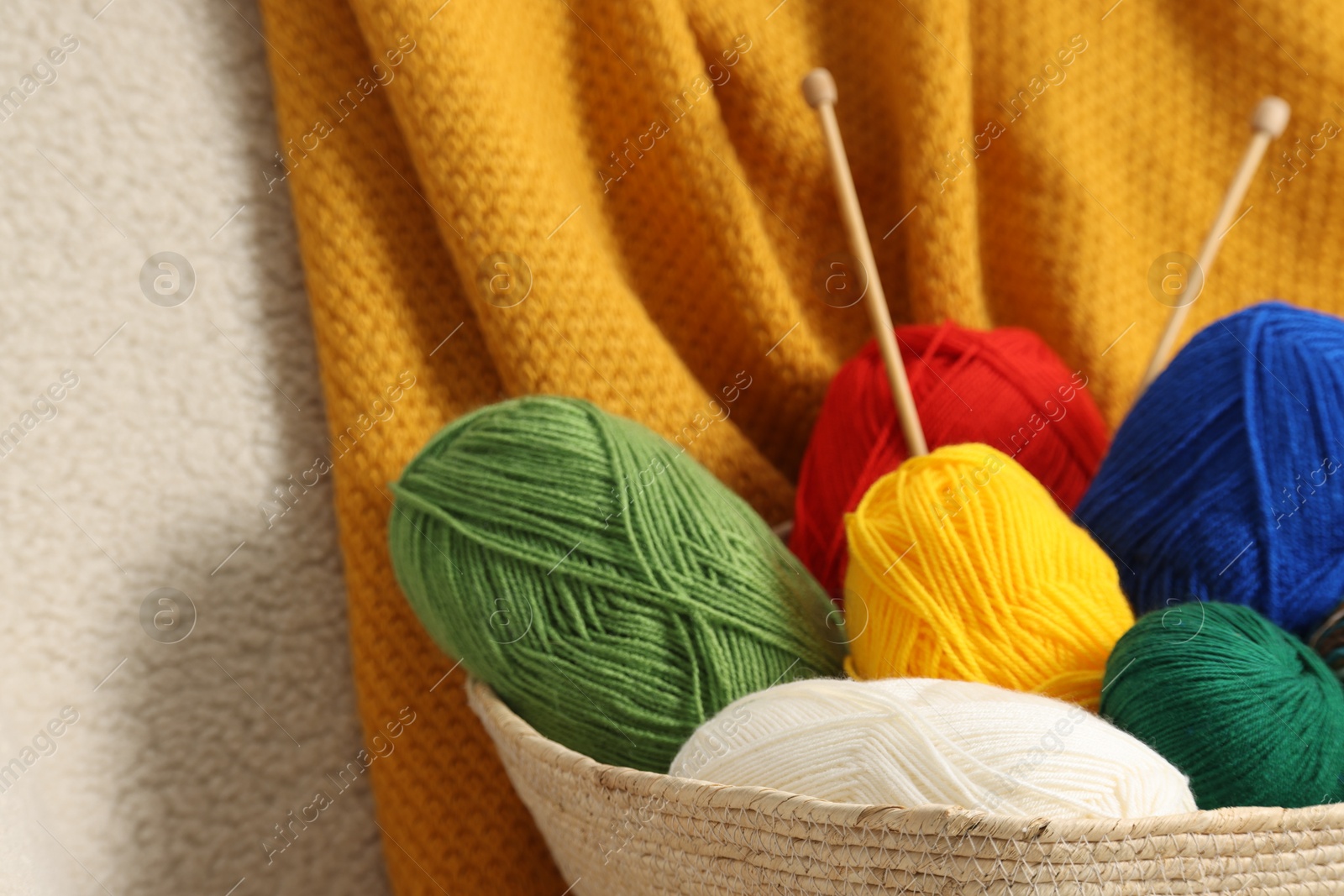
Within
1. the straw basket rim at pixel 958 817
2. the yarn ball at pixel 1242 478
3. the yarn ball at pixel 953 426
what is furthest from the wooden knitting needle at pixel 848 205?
the straw basket rim at pixel 958 817

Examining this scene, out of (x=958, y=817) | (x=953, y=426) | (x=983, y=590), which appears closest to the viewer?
(x=958, y=817)

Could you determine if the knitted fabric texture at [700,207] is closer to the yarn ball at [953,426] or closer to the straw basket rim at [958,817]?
the yarn ball at [953,426]

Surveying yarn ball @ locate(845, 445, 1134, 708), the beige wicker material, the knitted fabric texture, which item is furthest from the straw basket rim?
the knitted fabric texture

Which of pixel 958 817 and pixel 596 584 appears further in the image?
pixel 596 584

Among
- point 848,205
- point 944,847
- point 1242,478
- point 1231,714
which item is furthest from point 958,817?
point 848,205

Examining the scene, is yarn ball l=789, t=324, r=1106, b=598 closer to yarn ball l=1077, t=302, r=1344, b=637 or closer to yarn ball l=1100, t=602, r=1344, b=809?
yarn ball l=1077, t=302, r=1344, b=637

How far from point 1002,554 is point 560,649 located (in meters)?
0.19

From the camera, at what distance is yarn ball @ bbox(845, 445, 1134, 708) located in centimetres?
43

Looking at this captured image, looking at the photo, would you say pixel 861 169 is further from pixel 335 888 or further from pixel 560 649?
pixel 335 888

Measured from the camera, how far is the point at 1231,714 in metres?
0.38

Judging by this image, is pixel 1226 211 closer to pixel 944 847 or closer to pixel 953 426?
pixel 953 426

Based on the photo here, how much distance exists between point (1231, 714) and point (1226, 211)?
13.7 inches

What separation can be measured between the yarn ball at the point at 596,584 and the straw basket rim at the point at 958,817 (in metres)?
0.05

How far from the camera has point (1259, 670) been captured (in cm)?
39
